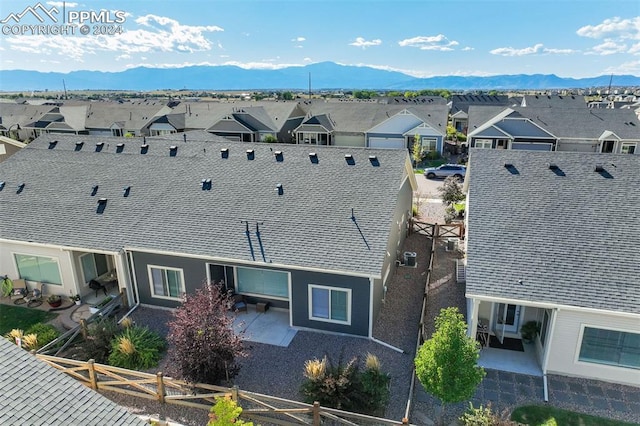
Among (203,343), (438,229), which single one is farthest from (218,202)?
(438,229)

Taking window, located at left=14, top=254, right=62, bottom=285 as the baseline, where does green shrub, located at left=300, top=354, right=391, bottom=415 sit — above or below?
below

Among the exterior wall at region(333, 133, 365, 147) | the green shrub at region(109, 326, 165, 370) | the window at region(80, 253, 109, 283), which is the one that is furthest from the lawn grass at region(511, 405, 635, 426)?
the exterior wall at region(333, 133, 365, 147)

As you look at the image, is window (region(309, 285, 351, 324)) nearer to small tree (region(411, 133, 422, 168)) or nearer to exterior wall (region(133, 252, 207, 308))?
exterior wall (region(133, 252, 207, 308))

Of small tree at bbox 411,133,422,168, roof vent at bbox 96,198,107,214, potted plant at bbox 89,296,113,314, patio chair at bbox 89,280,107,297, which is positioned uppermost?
roof vent at bbox 96,198,107,214

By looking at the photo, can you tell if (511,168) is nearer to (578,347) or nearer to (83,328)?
(578,347)

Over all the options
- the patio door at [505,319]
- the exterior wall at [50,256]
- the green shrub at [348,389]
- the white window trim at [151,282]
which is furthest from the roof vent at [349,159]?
the exterior wall at [50,256]

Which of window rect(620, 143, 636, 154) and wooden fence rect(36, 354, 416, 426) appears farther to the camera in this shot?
window rect(620, 143, 636, 154)

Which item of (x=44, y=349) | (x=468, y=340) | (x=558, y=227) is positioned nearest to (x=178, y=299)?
(x=44, y=349)
